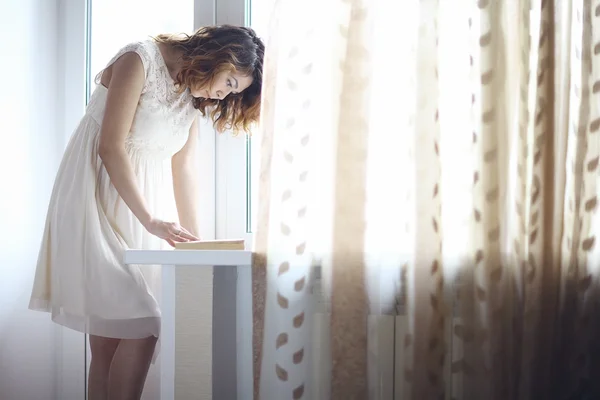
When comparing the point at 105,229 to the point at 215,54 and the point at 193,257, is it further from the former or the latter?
the point at 215,54

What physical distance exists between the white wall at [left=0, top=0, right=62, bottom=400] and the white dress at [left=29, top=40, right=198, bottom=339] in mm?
280

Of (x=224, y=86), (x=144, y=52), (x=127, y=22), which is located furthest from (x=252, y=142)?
(x=127, y=22)

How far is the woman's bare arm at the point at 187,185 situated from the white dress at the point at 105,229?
60 millimetres

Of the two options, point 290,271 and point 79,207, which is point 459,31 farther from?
point 79,207

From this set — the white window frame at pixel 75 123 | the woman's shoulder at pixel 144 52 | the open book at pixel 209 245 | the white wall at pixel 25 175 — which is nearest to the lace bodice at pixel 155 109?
the woman's shoulder at pixel 144 52

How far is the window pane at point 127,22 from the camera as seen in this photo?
73.2 inches

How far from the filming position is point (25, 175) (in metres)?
1.79

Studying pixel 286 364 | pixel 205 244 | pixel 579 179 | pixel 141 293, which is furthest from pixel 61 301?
pixel 579 179

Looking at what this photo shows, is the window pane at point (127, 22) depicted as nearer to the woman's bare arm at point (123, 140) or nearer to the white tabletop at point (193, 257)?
the woman's bare arm at point (123, 140)

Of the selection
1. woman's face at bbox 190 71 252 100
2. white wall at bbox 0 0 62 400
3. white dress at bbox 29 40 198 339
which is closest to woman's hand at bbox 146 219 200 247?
white dress at bbox 29 40 198 339

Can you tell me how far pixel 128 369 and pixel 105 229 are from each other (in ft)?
1.10

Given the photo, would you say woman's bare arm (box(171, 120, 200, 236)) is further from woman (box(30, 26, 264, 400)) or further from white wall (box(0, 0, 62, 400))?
white wall (box(0, 0, 62, 400))

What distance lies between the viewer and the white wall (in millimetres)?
1721

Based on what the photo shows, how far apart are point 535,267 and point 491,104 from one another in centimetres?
33
